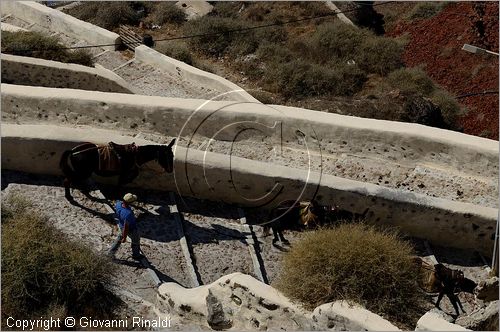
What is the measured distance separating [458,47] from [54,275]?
1825 centimetres

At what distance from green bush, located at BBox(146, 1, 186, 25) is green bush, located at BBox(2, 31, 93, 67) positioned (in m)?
6.09

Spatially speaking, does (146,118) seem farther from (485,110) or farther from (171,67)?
(485,110)

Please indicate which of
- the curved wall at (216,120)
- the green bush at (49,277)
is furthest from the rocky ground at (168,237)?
the curved wall at (216,120)

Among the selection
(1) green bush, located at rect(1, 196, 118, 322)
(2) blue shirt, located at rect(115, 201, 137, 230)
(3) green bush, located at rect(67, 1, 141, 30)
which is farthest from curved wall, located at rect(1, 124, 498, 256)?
(3) green bush, located at rect(67, 1, 141, 30)

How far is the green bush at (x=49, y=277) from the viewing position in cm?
666

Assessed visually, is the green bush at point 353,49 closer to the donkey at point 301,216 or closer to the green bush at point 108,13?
the green bush at point 108,13

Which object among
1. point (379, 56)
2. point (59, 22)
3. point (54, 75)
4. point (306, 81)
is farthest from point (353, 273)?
point (379, 56)

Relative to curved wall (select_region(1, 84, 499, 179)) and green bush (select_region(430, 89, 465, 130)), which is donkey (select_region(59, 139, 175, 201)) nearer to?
curved wall (select_region(1, 84, 499, 179))

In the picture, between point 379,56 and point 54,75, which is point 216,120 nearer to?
point 54,75

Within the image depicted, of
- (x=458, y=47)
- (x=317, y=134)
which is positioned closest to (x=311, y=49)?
(x=458, y=47)

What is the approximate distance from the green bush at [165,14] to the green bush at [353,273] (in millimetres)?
15780

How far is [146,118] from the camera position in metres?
10.5

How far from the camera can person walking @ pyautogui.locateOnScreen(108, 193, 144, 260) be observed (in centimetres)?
805

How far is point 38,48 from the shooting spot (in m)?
15.1
